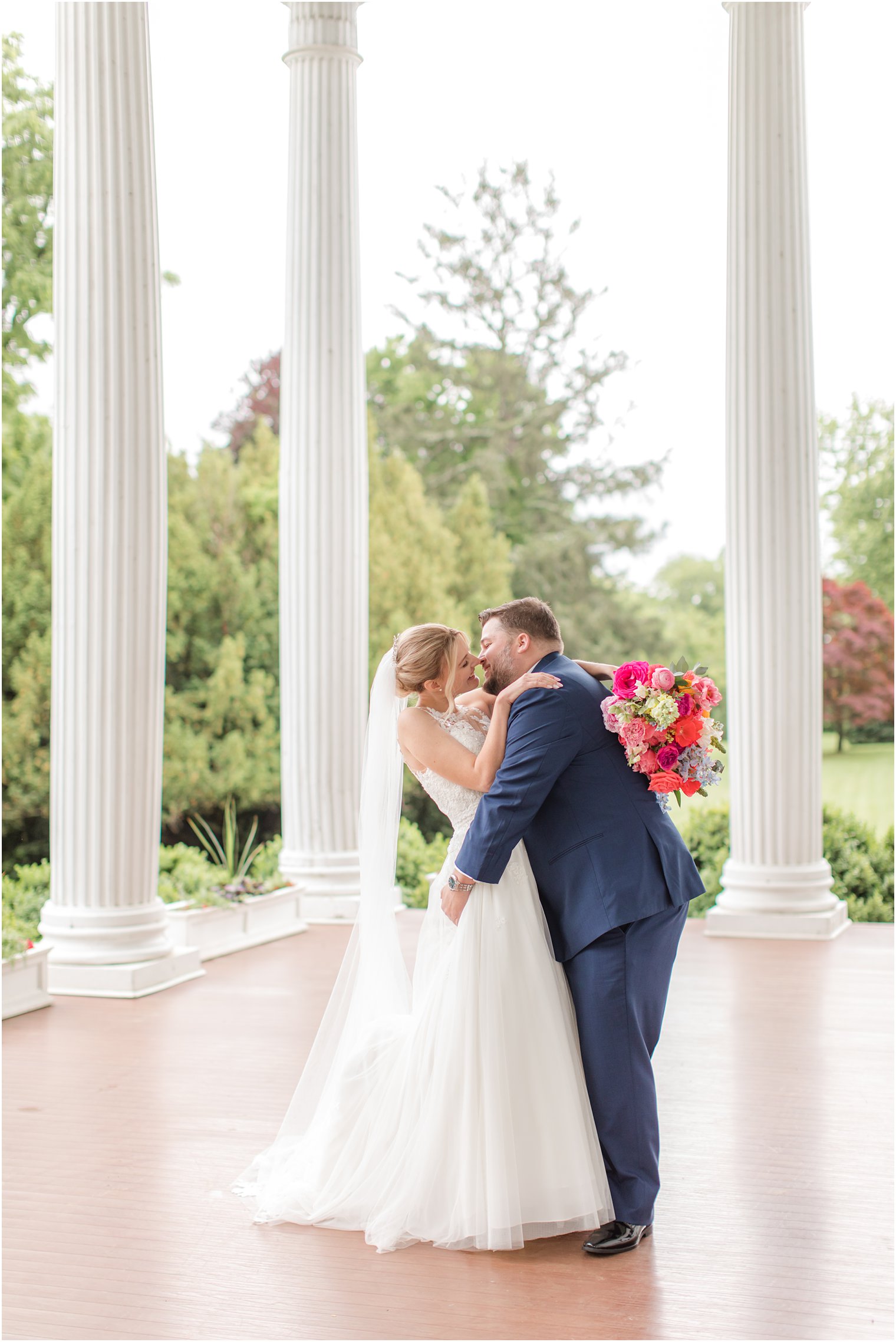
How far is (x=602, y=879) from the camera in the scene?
605 centimetres

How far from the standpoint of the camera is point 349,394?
1529 cm

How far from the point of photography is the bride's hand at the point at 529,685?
6113 millimetres

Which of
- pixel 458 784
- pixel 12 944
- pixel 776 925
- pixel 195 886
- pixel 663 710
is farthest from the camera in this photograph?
pixel 776 925

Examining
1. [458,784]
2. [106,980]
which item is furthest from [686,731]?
[106,980]

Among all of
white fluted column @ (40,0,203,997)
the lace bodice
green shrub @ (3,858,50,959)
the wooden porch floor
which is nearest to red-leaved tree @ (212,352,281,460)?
green shrub @ (3,858,50,959)

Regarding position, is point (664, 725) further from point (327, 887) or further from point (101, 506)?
point (327, 887)

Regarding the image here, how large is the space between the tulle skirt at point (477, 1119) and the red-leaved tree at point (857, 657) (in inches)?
673

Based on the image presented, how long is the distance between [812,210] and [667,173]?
3293mm

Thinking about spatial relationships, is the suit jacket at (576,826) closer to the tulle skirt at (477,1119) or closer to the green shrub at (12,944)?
the tulle skirt at (477,1119)

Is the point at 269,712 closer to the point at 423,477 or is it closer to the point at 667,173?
the point at 423,477

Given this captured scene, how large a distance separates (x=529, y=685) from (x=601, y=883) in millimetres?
1005

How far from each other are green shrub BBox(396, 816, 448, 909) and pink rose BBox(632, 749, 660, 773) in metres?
11.2

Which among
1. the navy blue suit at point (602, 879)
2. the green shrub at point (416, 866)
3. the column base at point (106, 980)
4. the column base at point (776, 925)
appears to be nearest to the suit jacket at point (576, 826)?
the navy blue suit at point (602, 879)

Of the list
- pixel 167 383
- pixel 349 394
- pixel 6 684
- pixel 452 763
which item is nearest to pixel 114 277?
pixel 349 394
